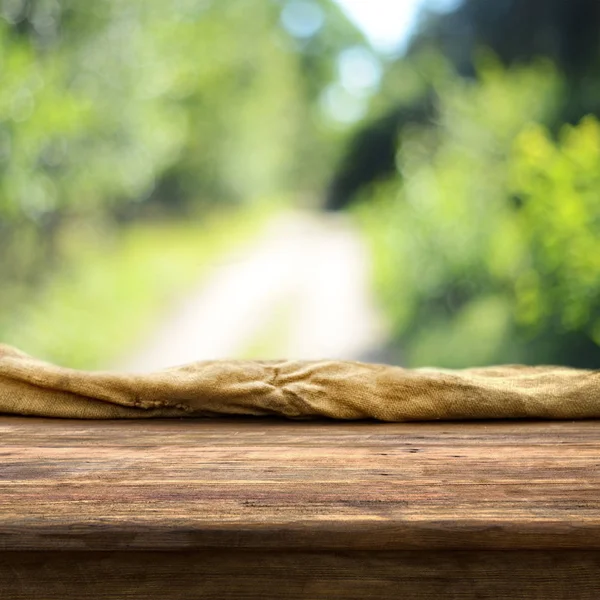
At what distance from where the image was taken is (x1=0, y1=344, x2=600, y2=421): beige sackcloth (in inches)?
52.1

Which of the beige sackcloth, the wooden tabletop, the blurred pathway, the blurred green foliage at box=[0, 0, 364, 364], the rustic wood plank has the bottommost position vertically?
the rustic wood plank

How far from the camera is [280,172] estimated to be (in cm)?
370

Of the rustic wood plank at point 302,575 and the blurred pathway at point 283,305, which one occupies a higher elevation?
the blurred pathway at point 283,305

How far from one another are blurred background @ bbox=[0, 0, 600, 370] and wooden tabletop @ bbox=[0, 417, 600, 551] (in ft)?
7.93

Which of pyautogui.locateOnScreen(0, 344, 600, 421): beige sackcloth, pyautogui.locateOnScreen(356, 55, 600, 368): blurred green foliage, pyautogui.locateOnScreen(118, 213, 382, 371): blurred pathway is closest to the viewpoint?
pyautogui.locateOnScreen(0, 344, 600, 421): beige sackcloth

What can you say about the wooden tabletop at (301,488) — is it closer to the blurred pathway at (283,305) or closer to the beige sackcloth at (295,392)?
the beige sackcloth at (295,392)

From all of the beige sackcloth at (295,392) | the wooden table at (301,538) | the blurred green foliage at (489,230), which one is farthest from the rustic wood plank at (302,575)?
the blurred green foliage at (489,230)

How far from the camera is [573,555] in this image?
776 millimetres

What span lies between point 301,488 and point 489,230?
2821 millimetres

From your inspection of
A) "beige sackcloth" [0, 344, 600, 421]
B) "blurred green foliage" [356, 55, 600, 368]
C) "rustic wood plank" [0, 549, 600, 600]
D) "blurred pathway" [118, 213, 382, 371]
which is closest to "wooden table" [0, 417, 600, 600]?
"rustic wood plank" [0, 549, 600, 600]

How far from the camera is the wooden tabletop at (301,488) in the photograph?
29.9 inches

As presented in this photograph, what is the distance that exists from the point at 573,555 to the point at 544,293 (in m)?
2.80

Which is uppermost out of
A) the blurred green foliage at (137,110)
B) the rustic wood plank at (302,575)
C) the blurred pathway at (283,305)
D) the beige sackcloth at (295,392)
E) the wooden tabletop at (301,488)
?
the blurred green foliage at (137,110)

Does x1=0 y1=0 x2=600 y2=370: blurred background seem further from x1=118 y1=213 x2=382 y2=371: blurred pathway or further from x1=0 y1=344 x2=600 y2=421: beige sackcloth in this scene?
x1=0 y1=344 x2=600 y2=421: beige sackcloth
